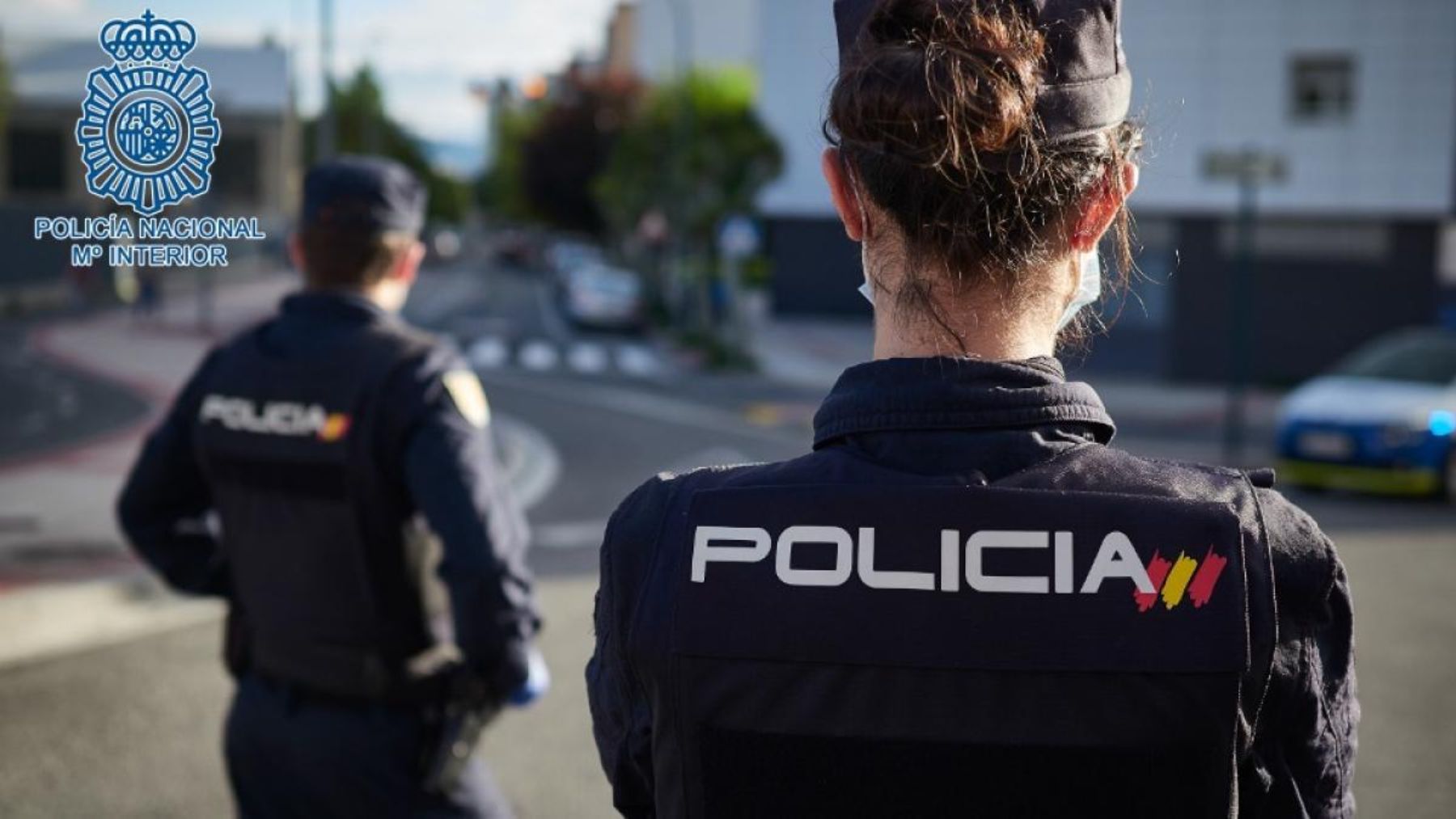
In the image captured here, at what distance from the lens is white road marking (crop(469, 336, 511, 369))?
2686cm

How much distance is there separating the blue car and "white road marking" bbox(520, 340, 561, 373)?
47.9 ft

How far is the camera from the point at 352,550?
310cm

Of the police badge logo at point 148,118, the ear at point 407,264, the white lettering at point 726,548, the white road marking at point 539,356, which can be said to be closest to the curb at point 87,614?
the ear at point 407,264

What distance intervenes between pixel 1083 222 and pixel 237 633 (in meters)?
2.37

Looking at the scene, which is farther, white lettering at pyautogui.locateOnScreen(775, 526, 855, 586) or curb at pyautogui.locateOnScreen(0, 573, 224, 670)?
curb at pyautogui.locateOnScreen(0, 573, 224, 670)

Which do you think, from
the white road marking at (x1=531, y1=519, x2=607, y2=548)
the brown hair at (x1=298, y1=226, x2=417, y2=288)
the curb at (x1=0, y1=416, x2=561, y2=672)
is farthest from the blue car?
the brown hair at (x1=298, y1=226, x2=417, y2=288)

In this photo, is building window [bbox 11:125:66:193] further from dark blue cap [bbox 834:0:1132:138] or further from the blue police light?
the blue police light

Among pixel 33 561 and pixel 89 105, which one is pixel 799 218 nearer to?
pixel 33 561

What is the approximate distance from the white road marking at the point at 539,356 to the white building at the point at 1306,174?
6.34 metres

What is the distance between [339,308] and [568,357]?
83.2ft

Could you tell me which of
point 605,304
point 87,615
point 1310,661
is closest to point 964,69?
point 1310,661

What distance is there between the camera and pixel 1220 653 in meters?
1.42

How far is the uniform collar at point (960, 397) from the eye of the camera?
4.93 feet

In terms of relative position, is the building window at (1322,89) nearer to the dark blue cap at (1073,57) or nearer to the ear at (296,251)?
the ear at (296,251)
